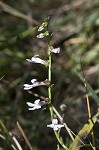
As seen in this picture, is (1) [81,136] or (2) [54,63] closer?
(1) [81,136]

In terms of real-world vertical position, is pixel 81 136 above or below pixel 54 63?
below

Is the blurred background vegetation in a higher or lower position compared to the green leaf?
higher

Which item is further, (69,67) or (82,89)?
(69,67)

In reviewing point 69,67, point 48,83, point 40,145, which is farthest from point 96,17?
Answer: point 48,83

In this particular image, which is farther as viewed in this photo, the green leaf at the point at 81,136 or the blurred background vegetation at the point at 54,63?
the blurred background vegetation at the point at 54,63

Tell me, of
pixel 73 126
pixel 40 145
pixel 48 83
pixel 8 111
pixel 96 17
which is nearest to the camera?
pixel 48 83

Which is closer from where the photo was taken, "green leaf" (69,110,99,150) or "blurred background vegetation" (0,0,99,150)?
"green leaf" (69,110,99,150)

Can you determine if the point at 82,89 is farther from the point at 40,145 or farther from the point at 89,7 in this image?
the point at 89,7

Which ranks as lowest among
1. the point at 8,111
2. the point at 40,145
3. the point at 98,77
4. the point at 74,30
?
the point at 40,145
